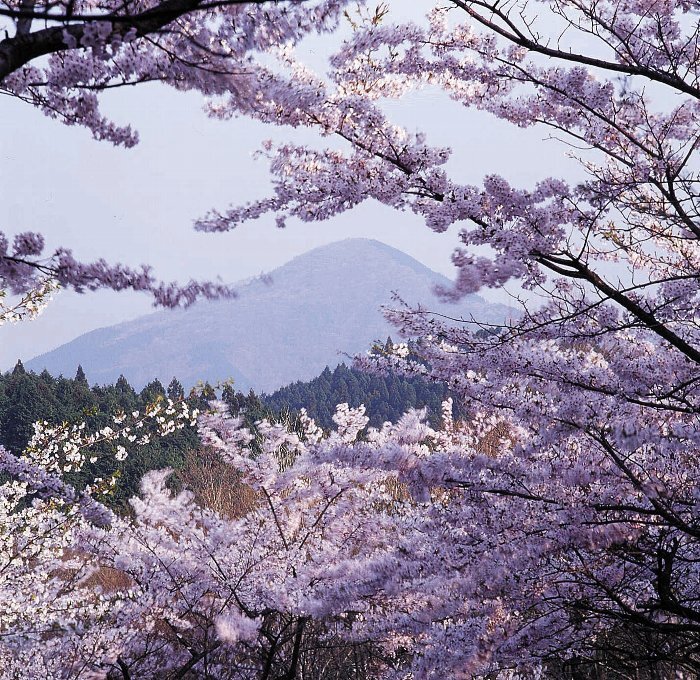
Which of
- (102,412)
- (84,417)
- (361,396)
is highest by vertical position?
(361,396)

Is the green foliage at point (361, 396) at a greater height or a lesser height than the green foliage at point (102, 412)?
greater

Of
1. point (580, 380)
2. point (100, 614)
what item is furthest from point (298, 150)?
point (100, 614)

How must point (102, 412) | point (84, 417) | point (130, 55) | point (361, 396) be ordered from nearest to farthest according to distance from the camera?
point (130, 55) < point (84, 417) < point (102, 412) < point (361, 396)

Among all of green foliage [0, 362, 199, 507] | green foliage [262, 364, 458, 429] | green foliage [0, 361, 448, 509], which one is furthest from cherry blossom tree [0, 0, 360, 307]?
green foliage [262, 364, 458, 429]

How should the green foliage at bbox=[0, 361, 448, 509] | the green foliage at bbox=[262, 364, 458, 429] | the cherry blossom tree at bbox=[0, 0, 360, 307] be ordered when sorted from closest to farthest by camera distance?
1. the cherry blossom tree at bbox=[0, 0, 360, 307]
2. the green foliage at bbox=[0, 361, 448, 509]
3. the green foliage at bbox=[262, 364, 458, 429]

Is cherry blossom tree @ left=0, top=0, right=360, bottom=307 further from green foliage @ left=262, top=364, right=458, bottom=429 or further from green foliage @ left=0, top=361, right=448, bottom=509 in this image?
green foliage @ left=262, top=364, right=458, bottom=429

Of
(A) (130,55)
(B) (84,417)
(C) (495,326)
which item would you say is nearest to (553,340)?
(C) (495,326)

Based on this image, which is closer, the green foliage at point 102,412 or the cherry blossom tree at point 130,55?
the cherry blossom tree at point 130,55

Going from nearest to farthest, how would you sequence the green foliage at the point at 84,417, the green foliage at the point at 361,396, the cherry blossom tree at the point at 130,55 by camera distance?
the cherry blossom tree at the point at 130,55 → the green foliage at the point at 84,417 → the green foliage at the point at 361,396

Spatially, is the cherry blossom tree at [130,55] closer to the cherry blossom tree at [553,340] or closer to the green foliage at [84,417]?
the cherry blossom tree at [553,340]

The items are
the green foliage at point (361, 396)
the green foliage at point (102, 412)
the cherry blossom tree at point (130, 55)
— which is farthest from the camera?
the green foliage at point (361, 396)

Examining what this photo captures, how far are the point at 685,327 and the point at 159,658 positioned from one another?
22.9 ft

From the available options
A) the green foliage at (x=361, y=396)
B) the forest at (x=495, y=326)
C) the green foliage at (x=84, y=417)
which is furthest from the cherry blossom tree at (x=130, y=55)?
the green foliage at (x=361, y=396)

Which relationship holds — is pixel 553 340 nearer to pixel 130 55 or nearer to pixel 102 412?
pixel 130 55
